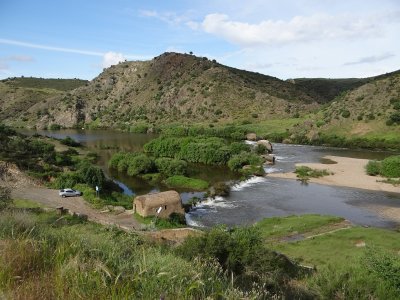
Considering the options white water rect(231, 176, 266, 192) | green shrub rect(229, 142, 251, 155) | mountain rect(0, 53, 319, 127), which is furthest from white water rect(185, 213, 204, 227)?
mountain rect(0, 53, 319, 127)

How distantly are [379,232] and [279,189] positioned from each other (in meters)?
24.1

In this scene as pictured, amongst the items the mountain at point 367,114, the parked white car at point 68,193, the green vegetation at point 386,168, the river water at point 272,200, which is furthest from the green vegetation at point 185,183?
the mountain at point 367,114

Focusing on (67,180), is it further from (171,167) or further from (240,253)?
(240,253)

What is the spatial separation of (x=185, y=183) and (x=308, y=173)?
2221 cm

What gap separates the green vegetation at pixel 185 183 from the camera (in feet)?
199

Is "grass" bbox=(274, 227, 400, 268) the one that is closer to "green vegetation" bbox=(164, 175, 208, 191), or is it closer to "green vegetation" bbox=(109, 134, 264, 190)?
"green vegetation" bbox=(164, 175, 208, 191)

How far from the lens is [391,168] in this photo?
218ft

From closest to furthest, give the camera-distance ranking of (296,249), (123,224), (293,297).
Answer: (293,297) → (296,249) → (123,224)

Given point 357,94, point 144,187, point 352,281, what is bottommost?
point 144,187

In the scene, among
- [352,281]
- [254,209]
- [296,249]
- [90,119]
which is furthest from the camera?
[90,119]

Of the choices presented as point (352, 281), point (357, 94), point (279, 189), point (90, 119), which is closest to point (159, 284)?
point (352, 281)

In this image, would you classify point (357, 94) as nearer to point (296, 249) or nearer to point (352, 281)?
point (296, 249)

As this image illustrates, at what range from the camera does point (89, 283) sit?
567 centimetres

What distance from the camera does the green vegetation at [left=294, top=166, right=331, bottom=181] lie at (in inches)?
2653
